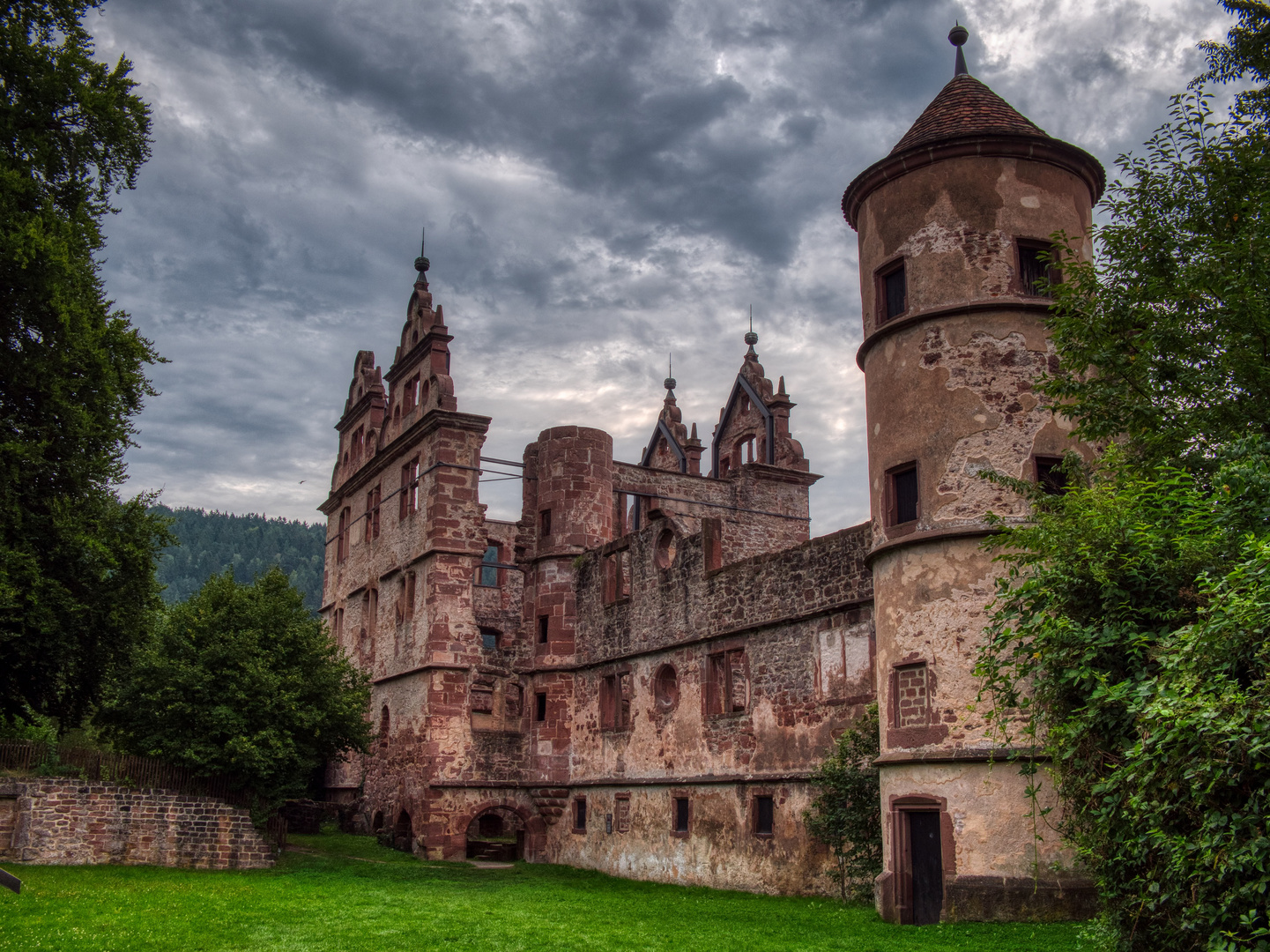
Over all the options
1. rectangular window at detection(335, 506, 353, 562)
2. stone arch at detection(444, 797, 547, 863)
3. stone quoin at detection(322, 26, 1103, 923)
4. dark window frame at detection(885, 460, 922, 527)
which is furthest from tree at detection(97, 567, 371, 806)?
dark window frame at detection(885, 460, 922, 527)

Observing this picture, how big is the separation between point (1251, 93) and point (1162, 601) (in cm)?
793

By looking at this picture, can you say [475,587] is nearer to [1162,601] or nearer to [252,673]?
[252,673]

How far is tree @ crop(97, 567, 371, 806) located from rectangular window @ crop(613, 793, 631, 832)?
5596mm

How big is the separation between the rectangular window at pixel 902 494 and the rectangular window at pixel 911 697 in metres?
1.92

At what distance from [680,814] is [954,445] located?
1101 cm

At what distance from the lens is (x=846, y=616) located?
1872 centimetres

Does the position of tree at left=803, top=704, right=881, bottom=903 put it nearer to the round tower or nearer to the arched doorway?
the round tower

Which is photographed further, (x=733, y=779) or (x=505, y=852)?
(x=505, y=852)

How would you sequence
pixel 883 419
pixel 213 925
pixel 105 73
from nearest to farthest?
1. pixel 213 925
2. pixel 883 419
3. pixel 105 73

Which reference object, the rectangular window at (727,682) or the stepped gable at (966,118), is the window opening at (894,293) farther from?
the rectangular window at (727,682)

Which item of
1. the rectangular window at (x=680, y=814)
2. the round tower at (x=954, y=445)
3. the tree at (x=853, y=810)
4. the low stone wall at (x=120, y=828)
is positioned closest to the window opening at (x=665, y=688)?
the rectangular window at (x=680, y=814)

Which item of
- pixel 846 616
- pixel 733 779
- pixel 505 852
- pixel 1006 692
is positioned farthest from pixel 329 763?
pixel 1006 692

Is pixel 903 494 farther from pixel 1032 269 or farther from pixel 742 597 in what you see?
pixel 742 597

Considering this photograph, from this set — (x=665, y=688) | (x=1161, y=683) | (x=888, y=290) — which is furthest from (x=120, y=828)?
(x=1161, y=683)
